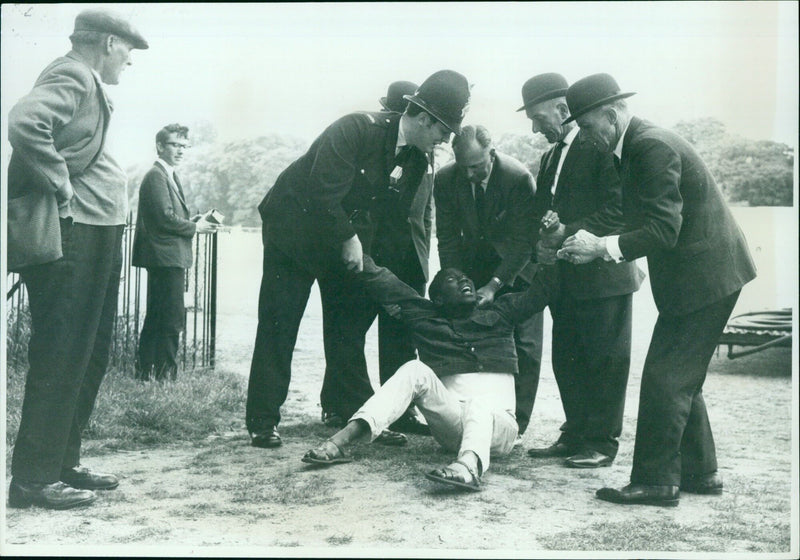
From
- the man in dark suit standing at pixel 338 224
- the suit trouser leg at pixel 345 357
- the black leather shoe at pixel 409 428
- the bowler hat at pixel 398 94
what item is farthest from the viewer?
the black leather shoe at pixel 409 428

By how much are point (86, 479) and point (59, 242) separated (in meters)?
1.24

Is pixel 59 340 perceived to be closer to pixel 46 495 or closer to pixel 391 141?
pixel 46 495

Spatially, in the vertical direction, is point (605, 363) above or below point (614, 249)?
below

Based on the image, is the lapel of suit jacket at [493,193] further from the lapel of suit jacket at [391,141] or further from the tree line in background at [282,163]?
the lapel of suit jacket at [391,141]

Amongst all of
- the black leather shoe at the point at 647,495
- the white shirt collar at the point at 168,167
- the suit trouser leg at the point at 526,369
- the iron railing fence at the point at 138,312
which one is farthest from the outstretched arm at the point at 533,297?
the white shirt collar at the point at 168,167

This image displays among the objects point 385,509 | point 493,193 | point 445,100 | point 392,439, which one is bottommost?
point 385,509

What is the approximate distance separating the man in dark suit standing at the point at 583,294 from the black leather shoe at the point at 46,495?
2.43m

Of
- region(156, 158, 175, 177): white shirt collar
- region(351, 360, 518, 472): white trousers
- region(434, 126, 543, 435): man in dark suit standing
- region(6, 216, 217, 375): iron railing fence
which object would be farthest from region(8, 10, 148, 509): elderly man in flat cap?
region(434, 126, 543, 435): man in dark suit standing

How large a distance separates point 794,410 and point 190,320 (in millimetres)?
3375

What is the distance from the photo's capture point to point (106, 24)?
4363 millimetres

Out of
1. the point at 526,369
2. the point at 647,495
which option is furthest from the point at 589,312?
the point at 647,495

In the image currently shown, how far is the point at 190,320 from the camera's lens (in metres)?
4.75

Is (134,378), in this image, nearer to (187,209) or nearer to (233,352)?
(233,352)

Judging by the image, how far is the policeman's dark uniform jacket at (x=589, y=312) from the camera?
4.30 meters
